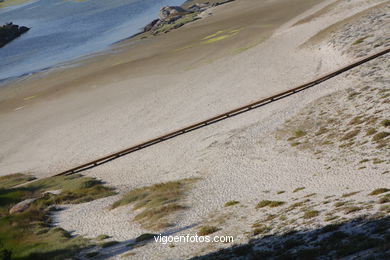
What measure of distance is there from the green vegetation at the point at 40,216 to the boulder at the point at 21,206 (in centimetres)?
22

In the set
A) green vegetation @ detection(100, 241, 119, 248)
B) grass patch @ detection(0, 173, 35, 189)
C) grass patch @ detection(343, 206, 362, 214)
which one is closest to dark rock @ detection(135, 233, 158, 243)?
green vegetation @ detection(100, 241, 119, 248)

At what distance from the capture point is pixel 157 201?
21969 millimetres

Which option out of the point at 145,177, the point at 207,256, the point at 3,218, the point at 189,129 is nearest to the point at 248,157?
the point at 145,177

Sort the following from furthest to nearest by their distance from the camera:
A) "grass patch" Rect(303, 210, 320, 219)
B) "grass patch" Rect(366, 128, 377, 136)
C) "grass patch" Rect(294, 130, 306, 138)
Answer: "grass patch" Rect(294, 130, 306, 138), "grass patch" Rect(366, 128, 377, 136), "grass patch" Rect(303, 210, 320, 219)

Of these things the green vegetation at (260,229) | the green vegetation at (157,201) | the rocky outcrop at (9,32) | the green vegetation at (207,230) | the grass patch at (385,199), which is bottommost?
the green vegetation at (157,201)

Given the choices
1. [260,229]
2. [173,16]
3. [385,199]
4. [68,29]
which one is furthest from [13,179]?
[68,29]

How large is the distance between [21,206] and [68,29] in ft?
Result: 230

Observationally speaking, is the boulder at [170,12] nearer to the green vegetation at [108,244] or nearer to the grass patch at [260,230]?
the green vegetation at [108,244]

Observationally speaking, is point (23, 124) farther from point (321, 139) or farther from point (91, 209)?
point (321, 139)

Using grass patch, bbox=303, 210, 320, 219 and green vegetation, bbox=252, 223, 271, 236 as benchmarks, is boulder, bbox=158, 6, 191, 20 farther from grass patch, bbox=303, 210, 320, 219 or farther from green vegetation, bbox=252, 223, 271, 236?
grass patch, bbox=303, 210, 320, 219

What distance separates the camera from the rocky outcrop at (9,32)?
9456cm

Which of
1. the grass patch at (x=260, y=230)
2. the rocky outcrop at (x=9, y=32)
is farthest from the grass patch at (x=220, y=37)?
the rocky outcrop at (x=9, y=32)

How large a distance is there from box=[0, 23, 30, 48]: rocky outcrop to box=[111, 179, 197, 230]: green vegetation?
78.0 metres

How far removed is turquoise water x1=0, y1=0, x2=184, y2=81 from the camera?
232 ft
